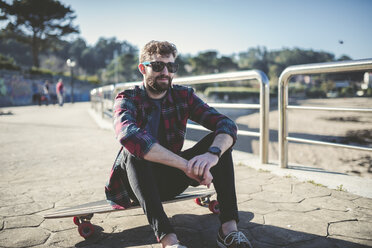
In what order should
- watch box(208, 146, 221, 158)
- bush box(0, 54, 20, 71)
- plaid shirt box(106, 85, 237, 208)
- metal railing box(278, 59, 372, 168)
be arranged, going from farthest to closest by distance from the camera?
bush box(0, 54, 20, 71), metal railing box(278, 59, 372, 168), plaid shirt box(106, 85, 237, 208), watch box(208, 146, 221, 158)

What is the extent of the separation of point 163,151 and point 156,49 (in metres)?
0.80

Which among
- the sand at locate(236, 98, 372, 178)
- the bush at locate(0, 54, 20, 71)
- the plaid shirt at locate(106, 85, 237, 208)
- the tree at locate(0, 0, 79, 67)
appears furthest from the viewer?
the tree at locate(0, 0, 79, 67)

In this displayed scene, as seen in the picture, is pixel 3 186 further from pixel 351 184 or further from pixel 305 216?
pixel 351 184

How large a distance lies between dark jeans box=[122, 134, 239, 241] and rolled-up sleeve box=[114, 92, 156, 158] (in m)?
0.08

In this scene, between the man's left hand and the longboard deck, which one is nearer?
the man's left hand

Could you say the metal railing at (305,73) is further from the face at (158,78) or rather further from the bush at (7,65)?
the bush at (7,65)

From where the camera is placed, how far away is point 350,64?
2670 mm

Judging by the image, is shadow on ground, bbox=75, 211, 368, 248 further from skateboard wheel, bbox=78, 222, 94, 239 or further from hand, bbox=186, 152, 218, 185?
hand, bbox=186, 152, 218, 185

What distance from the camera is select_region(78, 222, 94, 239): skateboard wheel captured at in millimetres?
1890

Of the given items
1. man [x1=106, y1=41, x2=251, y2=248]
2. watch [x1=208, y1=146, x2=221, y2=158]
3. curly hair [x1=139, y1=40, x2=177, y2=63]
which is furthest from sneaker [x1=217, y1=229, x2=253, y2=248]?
curly hair [x1=139, y1=40, x2=177, y2=63]

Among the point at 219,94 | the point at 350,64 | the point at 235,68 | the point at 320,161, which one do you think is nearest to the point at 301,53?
the point at 235,68

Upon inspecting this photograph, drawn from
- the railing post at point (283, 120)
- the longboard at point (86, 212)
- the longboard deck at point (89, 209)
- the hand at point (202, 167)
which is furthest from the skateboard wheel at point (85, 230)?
the railing post at point (283, 120)

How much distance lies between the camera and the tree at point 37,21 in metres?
38.9

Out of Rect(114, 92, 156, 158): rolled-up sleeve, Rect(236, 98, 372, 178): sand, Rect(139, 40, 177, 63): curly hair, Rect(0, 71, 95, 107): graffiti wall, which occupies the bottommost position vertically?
Rect(236, 98, 372, 178): sand
